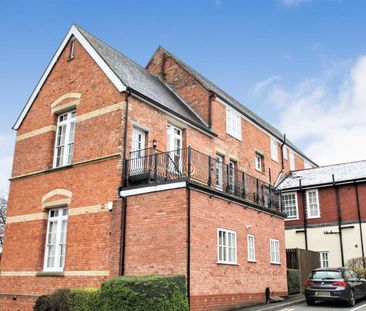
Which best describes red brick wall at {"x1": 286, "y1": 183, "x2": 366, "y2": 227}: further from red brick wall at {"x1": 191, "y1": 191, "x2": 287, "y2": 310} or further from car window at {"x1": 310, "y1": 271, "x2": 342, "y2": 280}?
car window at {"x1": 310, "y1": 271, "x2": 342, "y2": 280}

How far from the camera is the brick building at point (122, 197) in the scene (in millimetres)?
13787

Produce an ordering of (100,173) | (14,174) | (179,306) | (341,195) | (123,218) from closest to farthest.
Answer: (179,306)
(123,218)
(100,173)
(14,174)
(341,195)

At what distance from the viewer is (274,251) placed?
1844 cm

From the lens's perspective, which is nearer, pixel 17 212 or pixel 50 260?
pixel 50 260

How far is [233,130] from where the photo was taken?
23203 millimetres

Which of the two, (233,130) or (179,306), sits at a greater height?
(233,130)

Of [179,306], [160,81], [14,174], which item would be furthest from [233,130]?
[179,306]

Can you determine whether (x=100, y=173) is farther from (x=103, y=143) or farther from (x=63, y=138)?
(x=63, y=138)

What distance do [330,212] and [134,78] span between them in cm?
1506

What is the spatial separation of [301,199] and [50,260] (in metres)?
16.9

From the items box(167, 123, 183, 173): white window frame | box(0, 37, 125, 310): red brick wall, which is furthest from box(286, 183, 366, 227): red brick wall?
box(0, 37, 125, 310): red brick wall

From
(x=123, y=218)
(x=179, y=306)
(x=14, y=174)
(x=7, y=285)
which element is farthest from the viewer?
(x=14, y=174)

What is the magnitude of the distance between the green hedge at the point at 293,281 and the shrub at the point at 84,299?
10.7m

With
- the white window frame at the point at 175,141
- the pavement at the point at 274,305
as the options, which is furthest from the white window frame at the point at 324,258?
the white window frame at the point at 175,141
